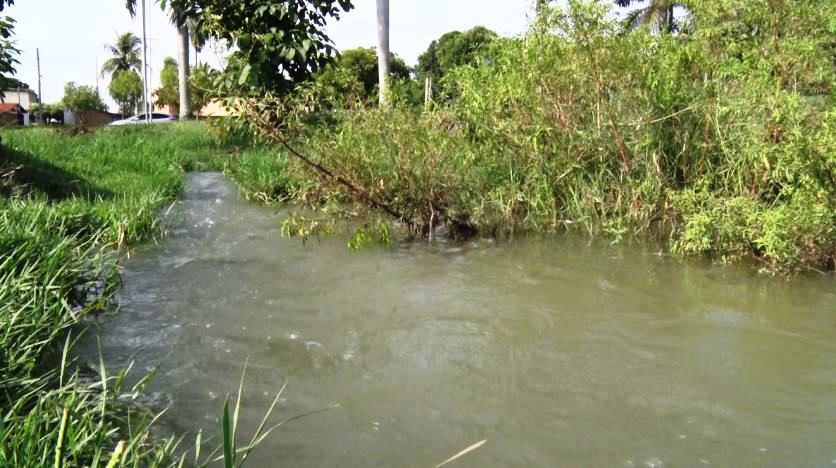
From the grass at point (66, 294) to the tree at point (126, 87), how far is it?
4175 cm

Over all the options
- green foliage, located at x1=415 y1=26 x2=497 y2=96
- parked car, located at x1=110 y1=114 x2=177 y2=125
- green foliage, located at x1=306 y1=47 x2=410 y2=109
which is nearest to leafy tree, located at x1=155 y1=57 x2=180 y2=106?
parked car, located at x1=110 y1=114 x2=177 y2=125

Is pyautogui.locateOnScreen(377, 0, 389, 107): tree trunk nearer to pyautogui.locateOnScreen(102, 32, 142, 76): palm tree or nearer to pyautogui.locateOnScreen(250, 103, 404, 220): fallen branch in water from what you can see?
pyautogui.locateOnScreen(250, 103, 404, 220): fallen branch in water

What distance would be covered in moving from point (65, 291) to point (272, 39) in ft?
19.0

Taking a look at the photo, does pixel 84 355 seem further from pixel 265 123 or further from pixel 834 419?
pixel 834 419

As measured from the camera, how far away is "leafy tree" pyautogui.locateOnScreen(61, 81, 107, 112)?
50.9 m

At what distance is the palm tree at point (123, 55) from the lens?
184 ft

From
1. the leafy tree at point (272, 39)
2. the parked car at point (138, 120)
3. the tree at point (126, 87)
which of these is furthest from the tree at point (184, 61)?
the tree at point (126, 87)

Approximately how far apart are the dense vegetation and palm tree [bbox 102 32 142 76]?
54.4 metres

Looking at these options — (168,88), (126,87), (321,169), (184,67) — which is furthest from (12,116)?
(126,87)

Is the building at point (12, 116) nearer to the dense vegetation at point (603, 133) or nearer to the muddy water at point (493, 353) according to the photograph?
the muddy water at point (493, 353)

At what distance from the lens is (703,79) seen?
705 centimetres

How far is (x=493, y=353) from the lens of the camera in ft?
13.8

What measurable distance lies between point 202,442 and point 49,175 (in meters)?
6.85

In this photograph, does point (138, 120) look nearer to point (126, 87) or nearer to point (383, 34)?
point (126, 87)
